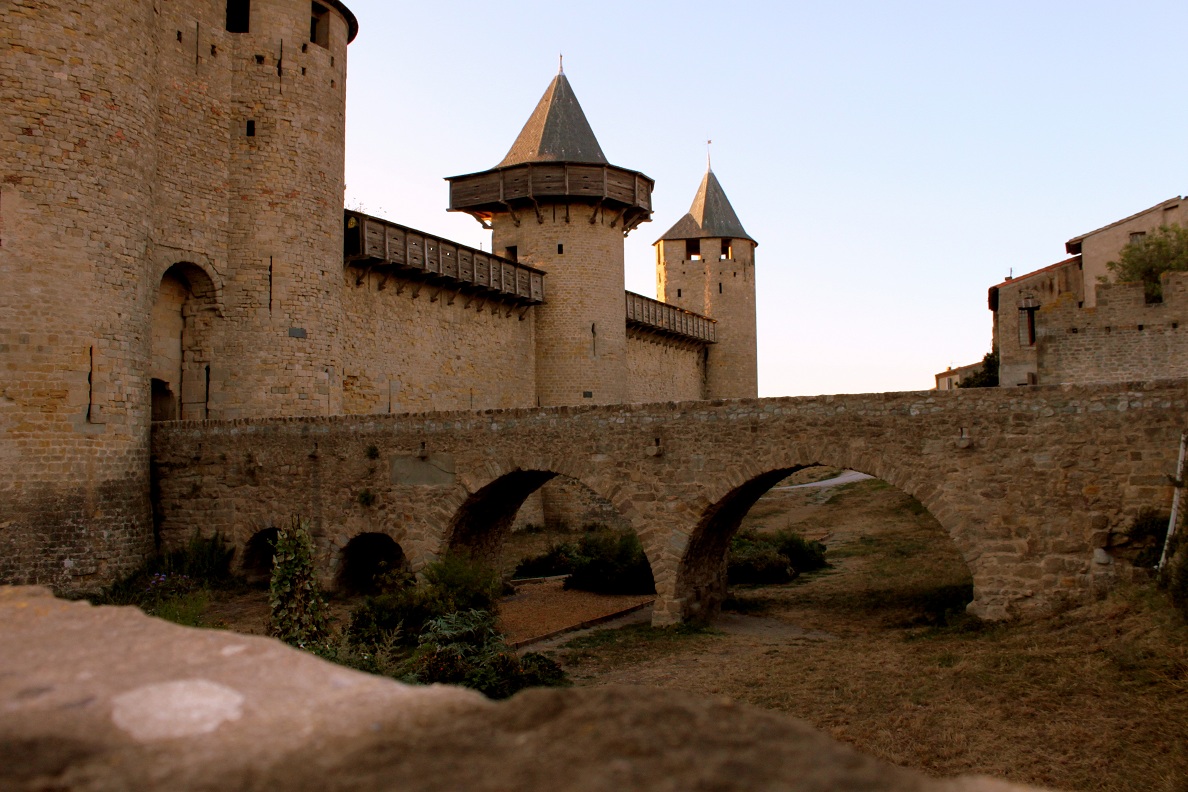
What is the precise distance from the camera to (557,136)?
91.5ft

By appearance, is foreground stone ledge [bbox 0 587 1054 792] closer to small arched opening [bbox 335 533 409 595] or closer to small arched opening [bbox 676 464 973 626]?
small arched opening [bbox 676 464 973 626]

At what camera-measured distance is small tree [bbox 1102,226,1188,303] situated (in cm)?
2319

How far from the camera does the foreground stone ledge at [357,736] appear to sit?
1.91 m

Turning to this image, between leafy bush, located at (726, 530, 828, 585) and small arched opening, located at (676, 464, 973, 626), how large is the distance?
2.8 inches

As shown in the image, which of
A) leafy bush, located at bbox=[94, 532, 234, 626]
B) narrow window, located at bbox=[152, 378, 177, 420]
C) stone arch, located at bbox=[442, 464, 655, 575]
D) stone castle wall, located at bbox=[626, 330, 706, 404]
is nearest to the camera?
stone arch, located at bbox=[442, 464, 655, 575]

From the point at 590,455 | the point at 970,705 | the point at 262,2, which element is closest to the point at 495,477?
the point at 590,455

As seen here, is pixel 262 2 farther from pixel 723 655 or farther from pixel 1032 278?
pixel 1032 278

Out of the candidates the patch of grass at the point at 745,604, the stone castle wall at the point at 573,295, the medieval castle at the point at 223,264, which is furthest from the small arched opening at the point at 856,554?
the medieval castle at the point at 223,264

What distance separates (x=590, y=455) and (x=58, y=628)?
36.3 ft

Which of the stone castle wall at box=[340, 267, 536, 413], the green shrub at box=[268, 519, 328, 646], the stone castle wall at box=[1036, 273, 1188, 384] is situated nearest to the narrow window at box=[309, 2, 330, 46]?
the stone castle wall at box=[340, 267, 536, 413]

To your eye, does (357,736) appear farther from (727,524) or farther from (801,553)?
(801,553)

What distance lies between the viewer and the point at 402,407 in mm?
23297

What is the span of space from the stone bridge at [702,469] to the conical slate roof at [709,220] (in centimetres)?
2427

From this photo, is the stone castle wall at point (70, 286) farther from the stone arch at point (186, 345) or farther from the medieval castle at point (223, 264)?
the stone arch at point (186, 345)
